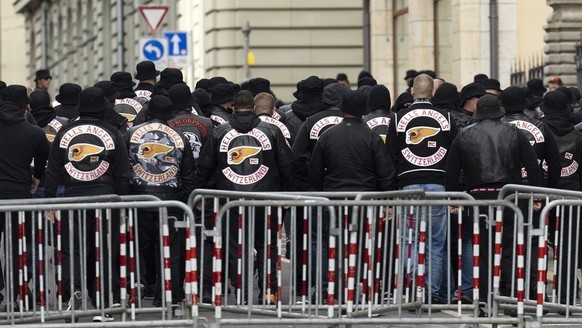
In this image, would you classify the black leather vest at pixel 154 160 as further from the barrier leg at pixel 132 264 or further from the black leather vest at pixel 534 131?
the black leather vest at pixel 534 131

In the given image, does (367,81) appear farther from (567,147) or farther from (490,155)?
(490,155)

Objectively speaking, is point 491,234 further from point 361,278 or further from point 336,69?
point 336,69

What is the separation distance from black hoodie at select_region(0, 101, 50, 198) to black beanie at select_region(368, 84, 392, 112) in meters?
2.84

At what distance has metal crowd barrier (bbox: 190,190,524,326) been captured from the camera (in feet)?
39.8

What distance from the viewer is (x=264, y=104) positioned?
1705 centimetres

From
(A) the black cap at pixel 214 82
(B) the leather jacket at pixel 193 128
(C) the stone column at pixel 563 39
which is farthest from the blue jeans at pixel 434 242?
(C) the stone column at pixel 563 39

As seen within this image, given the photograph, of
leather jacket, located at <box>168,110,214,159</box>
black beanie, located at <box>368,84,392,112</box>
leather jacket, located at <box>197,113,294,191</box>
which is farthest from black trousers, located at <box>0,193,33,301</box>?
black beanie, located at <box>368,84,392,112</box>

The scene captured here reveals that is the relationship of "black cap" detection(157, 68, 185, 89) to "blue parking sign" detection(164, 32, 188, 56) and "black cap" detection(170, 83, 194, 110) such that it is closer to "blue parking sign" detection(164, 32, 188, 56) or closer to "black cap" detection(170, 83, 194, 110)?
"black cap" detection(170, 83, 194, 110)

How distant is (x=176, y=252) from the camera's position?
47.6ft

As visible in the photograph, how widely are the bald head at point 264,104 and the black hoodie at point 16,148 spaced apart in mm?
2471

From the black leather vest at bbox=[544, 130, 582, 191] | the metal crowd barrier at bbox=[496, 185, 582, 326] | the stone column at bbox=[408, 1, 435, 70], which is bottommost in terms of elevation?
the metal crowd barrier at bbox=[496, 185, 582, 326]

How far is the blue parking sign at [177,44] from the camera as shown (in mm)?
29766

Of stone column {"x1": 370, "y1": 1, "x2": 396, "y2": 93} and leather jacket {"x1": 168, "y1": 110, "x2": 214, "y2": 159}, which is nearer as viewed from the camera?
leather jacket {"x1": 168, "y1": 110, "x2": 214, "y2": 159}

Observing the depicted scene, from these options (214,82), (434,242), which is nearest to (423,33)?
(214,82)
